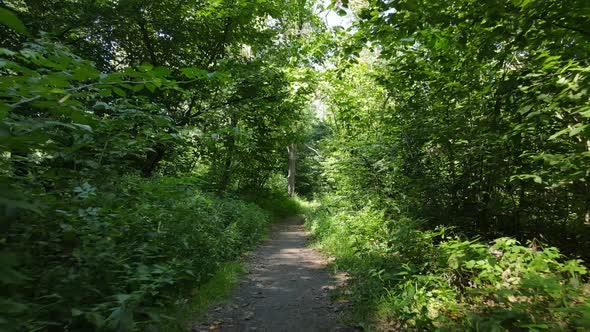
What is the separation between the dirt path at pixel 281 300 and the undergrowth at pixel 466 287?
530mm

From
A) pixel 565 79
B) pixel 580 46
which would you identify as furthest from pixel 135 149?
pixel 580 46

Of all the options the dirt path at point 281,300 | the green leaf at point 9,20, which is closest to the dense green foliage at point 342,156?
the green leaf at point 9,20

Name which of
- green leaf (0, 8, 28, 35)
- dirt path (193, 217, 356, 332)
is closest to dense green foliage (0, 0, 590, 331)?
green leaf (0, 8, 28, 35)

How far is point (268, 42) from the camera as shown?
12.2 m

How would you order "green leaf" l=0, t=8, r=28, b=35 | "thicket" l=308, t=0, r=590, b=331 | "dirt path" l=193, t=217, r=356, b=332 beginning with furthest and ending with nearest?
1. "dirt path" l=193, t=217, r=356, b=332
2. "thicket" l=308, t=0, r=590, b=331
3. "green leaf" l=0, t=8, r=28, b=35

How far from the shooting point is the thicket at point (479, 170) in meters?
4.01

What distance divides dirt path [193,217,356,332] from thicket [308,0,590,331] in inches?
21.9

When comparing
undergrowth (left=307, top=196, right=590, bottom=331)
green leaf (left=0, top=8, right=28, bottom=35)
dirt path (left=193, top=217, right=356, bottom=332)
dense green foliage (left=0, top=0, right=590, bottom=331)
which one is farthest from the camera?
dirt path (left=193, top=217, right=356, bottom=332)

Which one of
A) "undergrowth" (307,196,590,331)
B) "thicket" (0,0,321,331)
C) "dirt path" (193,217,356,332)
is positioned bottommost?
"dirt path" (193,217,356,332)

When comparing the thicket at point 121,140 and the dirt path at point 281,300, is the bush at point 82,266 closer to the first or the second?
the thicket at point 121,140

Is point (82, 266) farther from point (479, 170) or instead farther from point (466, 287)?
point (479, 170)

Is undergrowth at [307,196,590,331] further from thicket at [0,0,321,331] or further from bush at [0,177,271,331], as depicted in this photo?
bush at [0,177,271,331]

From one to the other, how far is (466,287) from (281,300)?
2.93 metres

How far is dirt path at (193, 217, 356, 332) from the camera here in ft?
16.2
